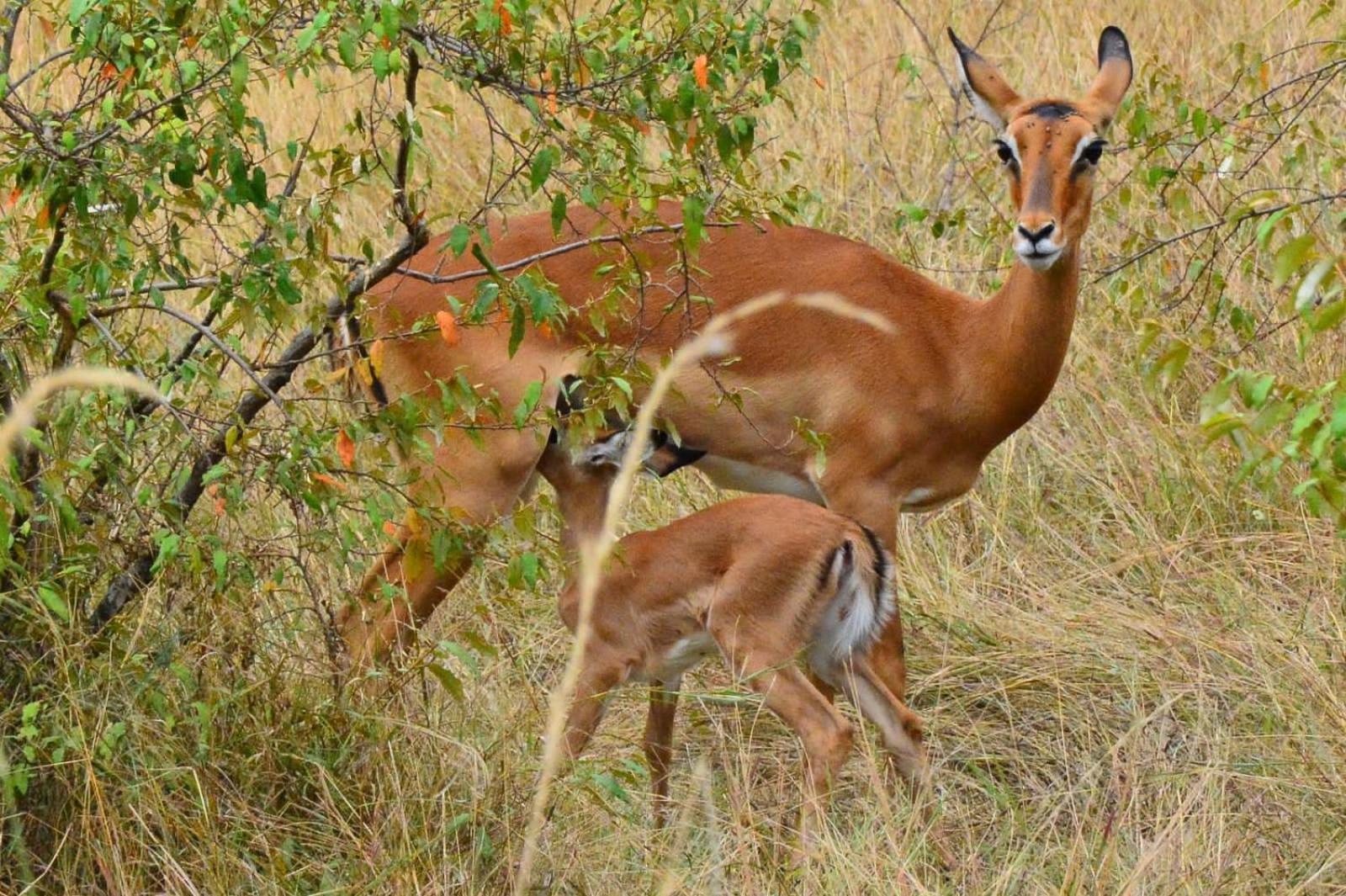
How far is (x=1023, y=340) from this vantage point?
5352mm

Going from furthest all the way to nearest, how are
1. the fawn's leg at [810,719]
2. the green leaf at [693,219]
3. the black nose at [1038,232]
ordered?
the black nose at [1038,232] < the fawn's leg at [810,719] < the green leaf at [693,219]

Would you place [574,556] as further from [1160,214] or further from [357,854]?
[1160,214]

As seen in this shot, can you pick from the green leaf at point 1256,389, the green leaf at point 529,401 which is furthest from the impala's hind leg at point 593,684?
the green leaf at point 1256,389

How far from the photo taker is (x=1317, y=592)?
5.12 m

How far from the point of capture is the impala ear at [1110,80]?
544 centimetres

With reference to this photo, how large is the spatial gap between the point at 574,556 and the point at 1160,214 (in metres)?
3.20

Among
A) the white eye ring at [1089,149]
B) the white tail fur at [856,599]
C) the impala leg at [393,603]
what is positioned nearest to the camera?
the impala leg at [393,603]

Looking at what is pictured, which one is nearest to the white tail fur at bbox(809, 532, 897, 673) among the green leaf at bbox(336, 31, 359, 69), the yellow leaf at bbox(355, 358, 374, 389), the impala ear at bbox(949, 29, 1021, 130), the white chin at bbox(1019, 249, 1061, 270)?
the white chin at bbox(1019, 249, 1061, 270)

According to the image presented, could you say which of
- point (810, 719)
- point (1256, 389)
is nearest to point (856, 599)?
point (810, 719)

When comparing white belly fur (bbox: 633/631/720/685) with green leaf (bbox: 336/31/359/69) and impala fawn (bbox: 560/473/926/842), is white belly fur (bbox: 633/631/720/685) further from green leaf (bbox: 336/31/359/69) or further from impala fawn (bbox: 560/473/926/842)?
→ green leaf (bbox: 336/31/359/69)

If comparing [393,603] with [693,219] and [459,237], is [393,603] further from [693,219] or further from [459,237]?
[693,219]

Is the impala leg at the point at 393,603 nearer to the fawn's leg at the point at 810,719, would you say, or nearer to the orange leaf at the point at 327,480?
the orange leaf at the point at 327,480

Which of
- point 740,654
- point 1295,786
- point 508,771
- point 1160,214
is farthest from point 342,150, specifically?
point 1160,214

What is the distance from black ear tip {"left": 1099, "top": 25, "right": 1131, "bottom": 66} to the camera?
5723 millimetres
